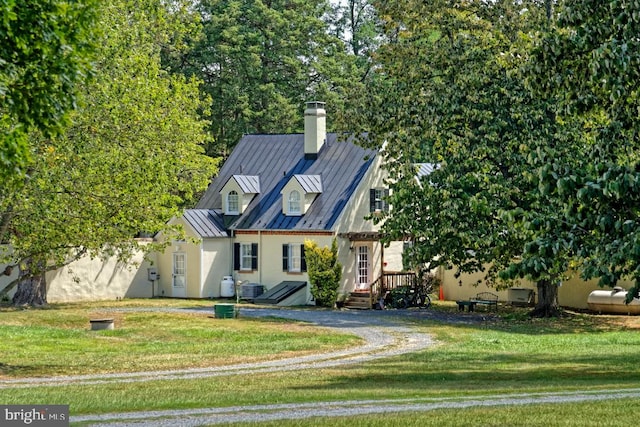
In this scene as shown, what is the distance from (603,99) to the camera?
1767 cm

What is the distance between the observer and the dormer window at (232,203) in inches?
2016

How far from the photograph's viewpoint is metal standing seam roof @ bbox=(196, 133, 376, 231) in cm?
4800

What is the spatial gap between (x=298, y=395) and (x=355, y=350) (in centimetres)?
1104

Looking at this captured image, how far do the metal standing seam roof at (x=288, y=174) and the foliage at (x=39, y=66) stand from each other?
2783 centimetres

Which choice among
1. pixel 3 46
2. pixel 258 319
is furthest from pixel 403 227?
pixel 3 46

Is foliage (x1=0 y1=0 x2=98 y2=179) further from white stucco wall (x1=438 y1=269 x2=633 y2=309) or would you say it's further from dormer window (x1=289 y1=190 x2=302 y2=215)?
dormer window (x1=289 y1=190 x2=302 y2=215)

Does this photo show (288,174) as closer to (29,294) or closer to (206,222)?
(206,222)

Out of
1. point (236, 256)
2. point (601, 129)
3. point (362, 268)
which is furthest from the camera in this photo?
point (236, 256)

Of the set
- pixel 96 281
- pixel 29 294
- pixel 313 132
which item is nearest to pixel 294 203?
pixel 313 132

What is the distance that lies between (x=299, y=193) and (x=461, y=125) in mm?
12897

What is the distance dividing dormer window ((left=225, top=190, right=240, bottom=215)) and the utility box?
44.4 feet

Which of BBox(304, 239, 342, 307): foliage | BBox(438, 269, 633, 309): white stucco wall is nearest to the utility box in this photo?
BBox(438, 269, 633, 309): white stucco wall

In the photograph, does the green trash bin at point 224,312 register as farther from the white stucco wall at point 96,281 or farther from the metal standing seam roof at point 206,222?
the metal standing seam roof at point 206,222

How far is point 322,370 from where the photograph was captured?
25.0m
